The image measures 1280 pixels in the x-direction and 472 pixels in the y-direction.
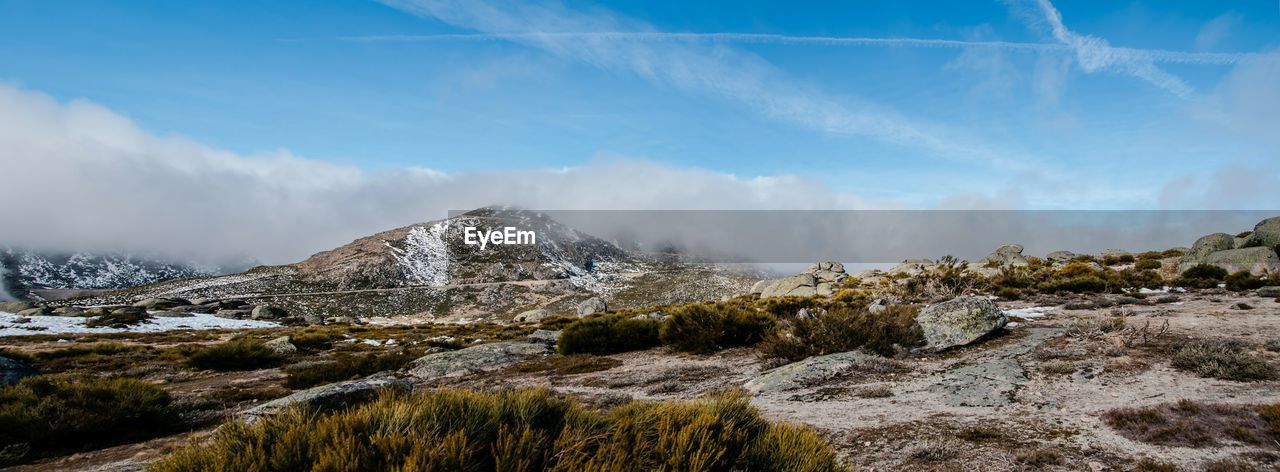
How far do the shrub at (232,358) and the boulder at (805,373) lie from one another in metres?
17.8

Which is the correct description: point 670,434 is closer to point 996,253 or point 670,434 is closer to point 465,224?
point 996,253

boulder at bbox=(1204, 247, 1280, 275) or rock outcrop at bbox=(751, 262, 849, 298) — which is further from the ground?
boulder at bbox=(1204, 247, 1280, 275)

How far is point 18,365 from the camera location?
1306 cm

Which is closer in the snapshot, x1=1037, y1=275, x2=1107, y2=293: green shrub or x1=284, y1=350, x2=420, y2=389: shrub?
x1=284, y1=350, x2=420, y2=389: shrub

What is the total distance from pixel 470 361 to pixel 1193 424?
50.6 feet

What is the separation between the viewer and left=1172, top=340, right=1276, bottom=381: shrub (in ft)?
25.3

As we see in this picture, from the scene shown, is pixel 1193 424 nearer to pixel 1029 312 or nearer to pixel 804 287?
pixel 1029 312

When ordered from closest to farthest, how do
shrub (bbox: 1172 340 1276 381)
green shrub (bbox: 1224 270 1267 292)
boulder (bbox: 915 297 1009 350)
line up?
shrub (bbox: 1172 340 1276 381)
boulder (bbox: 915 297 1009 350)
green shrub (bbox: 1224 270 1267 292)

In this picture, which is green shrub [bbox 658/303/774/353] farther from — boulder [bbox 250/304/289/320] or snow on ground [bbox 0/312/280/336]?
boulder [bbox 250/304/289/320]

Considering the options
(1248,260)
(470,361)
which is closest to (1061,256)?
(1248,260)

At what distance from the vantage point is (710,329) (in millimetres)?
15531

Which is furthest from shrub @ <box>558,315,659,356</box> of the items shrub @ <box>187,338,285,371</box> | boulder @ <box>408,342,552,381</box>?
shrub @ <box>187,338,285,371</box>

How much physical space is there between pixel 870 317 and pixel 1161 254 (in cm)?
A: 4083

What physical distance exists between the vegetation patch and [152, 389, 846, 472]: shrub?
4.80 m
